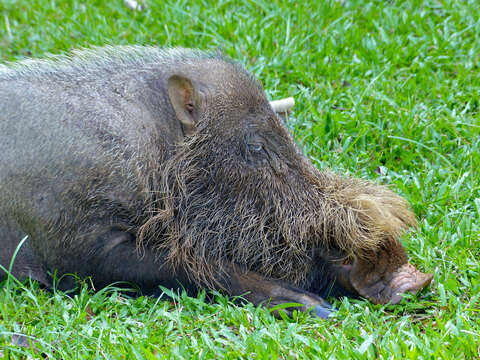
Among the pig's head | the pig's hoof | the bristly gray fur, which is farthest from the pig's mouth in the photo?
the bristly gray fur

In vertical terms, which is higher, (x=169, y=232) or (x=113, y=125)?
(x=113, y=125)

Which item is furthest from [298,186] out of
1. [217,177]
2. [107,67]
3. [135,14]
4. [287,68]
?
[135,14]

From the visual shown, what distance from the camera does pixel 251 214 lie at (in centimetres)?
406

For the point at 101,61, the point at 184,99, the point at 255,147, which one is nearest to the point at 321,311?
the point at 255,147

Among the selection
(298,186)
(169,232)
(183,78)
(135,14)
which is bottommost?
(169,232)

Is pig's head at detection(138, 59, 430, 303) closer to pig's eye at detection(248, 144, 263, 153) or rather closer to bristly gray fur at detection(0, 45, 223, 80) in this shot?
pig's eye at detection(248, 144, 263, 153)

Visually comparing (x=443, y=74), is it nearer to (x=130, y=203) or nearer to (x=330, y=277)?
(x=330, y=277)

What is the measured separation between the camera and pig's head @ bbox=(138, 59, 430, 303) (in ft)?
13.1

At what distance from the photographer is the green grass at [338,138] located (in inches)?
132

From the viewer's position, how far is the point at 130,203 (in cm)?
396

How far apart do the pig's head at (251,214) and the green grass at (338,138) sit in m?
0.24

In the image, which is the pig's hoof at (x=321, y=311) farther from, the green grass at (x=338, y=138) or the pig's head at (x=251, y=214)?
the pig's head at (x=251, y=214)

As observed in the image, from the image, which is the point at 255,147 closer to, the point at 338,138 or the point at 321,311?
the point at 321,311

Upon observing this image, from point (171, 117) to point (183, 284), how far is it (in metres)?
0.96
